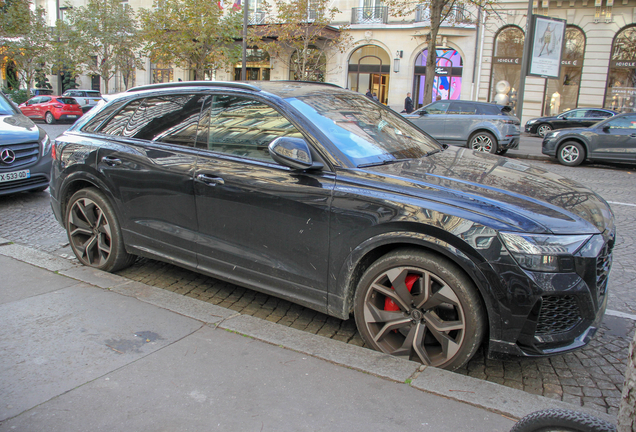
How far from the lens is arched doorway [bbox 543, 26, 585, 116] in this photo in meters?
27.4

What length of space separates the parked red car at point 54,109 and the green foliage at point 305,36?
1071cm

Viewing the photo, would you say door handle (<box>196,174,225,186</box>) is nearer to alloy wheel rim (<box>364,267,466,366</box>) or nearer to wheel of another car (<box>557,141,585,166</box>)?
alloy wheel rim (<box>364,267,466,366</box>)

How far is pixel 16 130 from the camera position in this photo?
7656 mm

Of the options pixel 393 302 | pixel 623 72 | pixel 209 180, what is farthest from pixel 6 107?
pixel 623 72

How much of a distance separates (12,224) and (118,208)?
299 cm

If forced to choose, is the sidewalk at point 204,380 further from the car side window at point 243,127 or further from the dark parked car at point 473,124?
the dark parked car at point 473,124

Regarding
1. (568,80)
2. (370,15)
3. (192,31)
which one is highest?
(370,15)

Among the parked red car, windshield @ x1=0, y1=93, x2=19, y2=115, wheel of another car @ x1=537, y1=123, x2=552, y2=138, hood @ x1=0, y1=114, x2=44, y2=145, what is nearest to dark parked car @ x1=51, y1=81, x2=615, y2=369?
hood @ x1=0, y1=114, x2=44, y2=145

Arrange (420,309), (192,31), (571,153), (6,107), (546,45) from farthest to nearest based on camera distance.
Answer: (192,31), (546,45), (571,153), (6,107), (420,309)

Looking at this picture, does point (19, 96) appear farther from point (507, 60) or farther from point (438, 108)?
point (438, 108)

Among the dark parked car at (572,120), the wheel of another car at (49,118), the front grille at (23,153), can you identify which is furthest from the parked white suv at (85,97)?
the dark parked car at (572,120)

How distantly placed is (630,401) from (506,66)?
3073 cm

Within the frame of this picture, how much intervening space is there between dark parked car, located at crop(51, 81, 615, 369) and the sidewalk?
0.98ft

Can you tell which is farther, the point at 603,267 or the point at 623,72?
the point at 623,72
